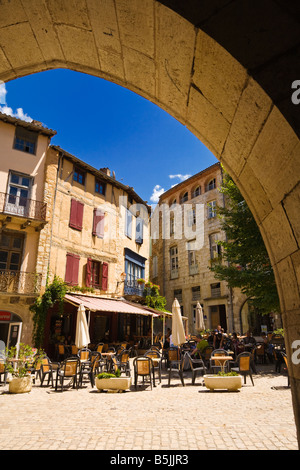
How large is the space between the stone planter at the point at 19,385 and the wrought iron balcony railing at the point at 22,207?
813 cm

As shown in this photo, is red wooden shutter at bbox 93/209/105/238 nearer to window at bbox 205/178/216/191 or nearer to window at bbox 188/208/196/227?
window at bbox 188/208/196/227

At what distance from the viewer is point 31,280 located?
14.1 metres

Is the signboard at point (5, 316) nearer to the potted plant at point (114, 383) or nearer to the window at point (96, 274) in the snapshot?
the window at point (96, 274)

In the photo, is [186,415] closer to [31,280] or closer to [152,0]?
[152,0]

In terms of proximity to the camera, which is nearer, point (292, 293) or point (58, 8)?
point (292, 293)

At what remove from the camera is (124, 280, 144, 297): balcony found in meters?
19.1

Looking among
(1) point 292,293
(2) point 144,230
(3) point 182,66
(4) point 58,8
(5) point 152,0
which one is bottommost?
(1) point 292,293

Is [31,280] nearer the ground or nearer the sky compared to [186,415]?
nearer the sky

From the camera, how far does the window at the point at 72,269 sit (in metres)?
15.8

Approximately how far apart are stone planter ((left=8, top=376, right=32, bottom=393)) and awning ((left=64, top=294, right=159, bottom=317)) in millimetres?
5369

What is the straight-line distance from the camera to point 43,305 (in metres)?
14.1

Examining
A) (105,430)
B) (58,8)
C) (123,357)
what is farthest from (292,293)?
(123,357)

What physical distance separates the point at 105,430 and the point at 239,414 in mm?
2398

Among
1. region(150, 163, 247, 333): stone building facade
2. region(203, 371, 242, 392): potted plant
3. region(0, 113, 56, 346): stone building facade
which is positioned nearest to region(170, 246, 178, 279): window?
region(150, 163, 247, 333): stone building facade
